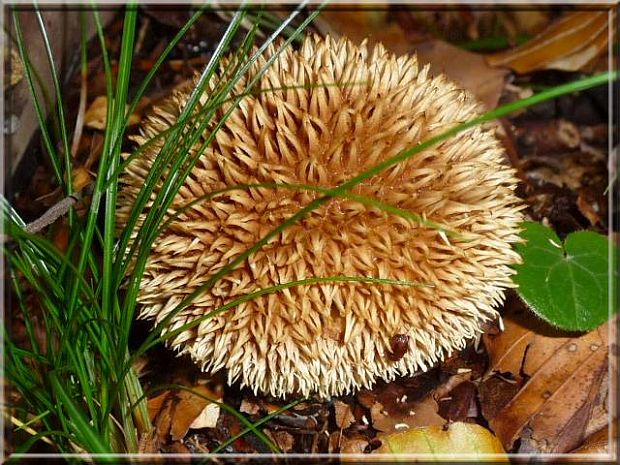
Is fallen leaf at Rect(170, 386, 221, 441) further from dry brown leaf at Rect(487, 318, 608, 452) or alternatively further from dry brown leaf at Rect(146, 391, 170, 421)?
dry brown leaf at Rect(487, 318, 608, 452)

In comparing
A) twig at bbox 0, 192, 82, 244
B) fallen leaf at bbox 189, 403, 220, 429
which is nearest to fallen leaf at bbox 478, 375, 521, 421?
fallen leaf at bbox 189, 403, 220, 429

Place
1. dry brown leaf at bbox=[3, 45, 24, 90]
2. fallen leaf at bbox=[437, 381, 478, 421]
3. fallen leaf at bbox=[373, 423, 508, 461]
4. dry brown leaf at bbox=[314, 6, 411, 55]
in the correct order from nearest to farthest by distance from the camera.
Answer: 1. fallen leaf at bbox=[373, 423, 508, 461]
2. fallen leaf at bbox=[437, 381, 478, 421]
3. dry brown leaf at bbox=[3, 45, 24, 90]
4. dry brown leaf at bbox=[314, 6, 411, 55]

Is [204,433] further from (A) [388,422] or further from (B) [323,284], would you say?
(B) [323,284]

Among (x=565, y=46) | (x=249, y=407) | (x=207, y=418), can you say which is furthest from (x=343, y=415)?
(x=565, y=46)

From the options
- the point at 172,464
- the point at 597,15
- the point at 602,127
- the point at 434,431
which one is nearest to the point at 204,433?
the point at 172,464

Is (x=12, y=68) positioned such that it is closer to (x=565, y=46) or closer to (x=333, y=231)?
(x=333, y=231)

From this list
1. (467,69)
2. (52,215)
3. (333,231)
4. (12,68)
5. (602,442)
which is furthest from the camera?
(467,69)
